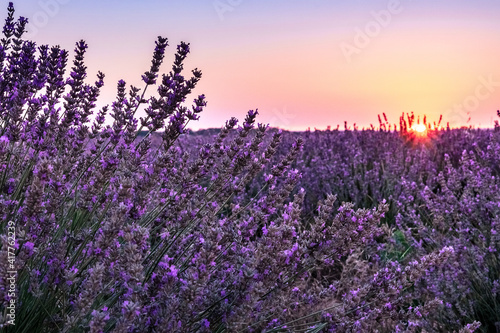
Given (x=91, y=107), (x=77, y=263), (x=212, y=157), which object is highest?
(x=91, y=107)

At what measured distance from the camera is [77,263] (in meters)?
1.78

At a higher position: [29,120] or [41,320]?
[29,120]

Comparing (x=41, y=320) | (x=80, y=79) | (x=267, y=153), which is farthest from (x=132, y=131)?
(x=41, y=320)

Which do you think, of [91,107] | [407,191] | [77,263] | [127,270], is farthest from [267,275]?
[407,191]

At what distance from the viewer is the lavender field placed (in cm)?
136

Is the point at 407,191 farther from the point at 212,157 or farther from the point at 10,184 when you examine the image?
the point at 10,184

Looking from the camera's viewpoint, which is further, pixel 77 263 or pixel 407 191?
pixel 407 191

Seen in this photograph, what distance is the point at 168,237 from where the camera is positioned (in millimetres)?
1943

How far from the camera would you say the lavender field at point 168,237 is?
4.48ft

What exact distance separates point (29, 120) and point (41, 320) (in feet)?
3.30

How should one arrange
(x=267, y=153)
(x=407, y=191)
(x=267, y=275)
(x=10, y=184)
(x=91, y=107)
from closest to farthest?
(x=267, y=275) → (x=10, y=184) → (x=267, y=153) → (x=91, y=107) → (x=407, y=191)

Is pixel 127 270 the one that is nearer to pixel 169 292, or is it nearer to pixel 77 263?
pixel 169 292

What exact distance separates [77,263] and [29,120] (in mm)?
824

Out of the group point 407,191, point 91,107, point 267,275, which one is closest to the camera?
point 267,275
